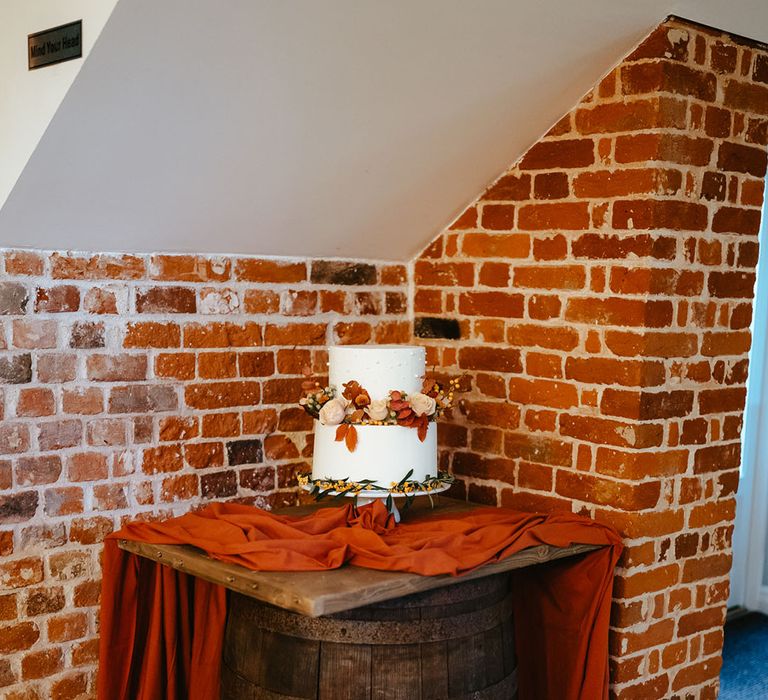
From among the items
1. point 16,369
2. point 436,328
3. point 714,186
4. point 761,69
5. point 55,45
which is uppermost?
point 761,69

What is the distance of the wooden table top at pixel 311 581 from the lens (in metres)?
1.96

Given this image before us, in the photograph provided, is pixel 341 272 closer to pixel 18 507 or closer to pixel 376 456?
pixel 376 456

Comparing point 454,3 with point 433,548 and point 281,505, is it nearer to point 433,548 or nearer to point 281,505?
point 433,548

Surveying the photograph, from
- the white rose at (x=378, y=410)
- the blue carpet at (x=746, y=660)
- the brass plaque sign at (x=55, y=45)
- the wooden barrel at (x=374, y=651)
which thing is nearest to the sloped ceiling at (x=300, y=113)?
the brass plaque sign at (x=55, y=45)

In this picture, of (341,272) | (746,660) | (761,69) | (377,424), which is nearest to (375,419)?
(377,424)

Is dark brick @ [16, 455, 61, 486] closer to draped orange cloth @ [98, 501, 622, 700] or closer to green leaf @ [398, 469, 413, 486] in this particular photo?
draped orange cloth @ [98, 501, 622, 700]

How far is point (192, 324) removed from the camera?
2621mm

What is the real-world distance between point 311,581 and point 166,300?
0.89 m

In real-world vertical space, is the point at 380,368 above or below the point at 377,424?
above

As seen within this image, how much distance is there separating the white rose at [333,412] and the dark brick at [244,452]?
1.28ft

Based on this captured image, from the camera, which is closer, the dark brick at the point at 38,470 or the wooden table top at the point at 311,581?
the wooden table top at the point at 311,581

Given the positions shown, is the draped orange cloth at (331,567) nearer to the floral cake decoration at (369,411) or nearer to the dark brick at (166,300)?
the floral cake decoration at (369,411)

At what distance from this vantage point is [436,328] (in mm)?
3064

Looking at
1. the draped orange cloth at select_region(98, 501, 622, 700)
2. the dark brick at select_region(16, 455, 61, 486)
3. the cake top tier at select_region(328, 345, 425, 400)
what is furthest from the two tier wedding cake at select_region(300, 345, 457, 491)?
the dark brick at select_region(16, 455, 61, 486)
